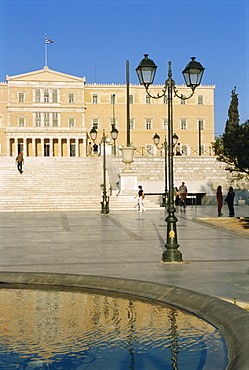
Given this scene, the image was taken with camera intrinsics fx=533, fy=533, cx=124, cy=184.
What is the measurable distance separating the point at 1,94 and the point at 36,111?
19.5ft

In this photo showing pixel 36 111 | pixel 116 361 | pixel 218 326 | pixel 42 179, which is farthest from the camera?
pixel 36 111

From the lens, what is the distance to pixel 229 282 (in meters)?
8.13

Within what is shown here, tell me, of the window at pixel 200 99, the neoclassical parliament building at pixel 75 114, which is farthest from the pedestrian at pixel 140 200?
the window at pixel 200 99

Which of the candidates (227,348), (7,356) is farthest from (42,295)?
(227,348)

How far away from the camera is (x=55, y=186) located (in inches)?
1388

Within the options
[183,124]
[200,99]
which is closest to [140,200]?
[183,124]

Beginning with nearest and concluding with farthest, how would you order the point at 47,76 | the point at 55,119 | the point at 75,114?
the point at 55,119
the point at 75,114
the point at 47,76

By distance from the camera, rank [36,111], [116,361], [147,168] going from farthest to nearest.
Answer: [36,111], [147,168], [116,361]

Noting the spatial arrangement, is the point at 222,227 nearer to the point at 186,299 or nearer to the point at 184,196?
the point at 186,299

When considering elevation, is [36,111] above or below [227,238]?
above

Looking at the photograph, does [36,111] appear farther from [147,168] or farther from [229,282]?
[229,282]

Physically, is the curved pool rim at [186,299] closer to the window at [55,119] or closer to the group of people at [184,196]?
the group of people at [184,196]

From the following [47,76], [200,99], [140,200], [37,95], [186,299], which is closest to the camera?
[186,299]

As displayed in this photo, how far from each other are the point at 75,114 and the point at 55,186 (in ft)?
155
